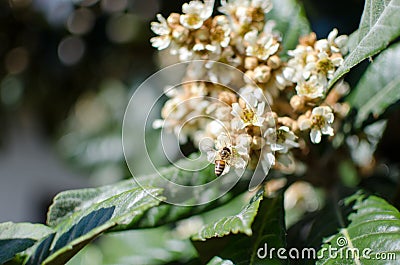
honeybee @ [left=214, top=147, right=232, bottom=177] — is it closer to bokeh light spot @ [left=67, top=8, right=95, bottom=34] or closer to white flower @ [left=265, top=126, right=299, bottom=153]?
white flower @ [left=265, top=126, right=299, bottom=153]

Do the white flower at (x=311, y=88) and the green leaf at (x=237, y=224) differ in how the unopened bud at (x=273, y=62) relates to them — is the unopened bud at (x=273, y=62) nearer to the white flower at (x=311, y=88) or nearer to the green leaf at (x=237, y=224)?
the white flower at (x=311, y=88)

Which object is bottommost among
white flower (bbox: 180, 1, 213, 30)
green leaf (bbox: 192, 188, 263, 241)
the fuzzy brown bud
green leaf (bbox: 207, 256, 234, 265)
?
green leaf (bbox: 207, 256, 234, 265)

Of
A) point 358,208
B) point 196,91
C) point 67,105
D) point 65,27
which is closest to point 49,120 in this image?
point 67,105

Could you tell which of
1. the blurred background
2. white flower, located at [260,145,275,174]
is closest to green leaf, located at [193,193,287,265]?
white flower, located at [260,145,275,174]

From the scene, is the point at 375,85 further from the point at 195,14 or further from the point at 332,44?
the point at 195,14

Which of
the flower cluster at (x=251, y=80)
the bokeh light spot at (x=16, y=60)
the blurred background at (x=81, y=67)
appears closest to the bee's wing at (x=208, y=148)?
the flower cluster at (x=251, y=80)

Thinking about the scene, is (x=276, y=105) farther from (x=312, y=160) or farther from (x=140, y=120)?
(x=140, y=120)
